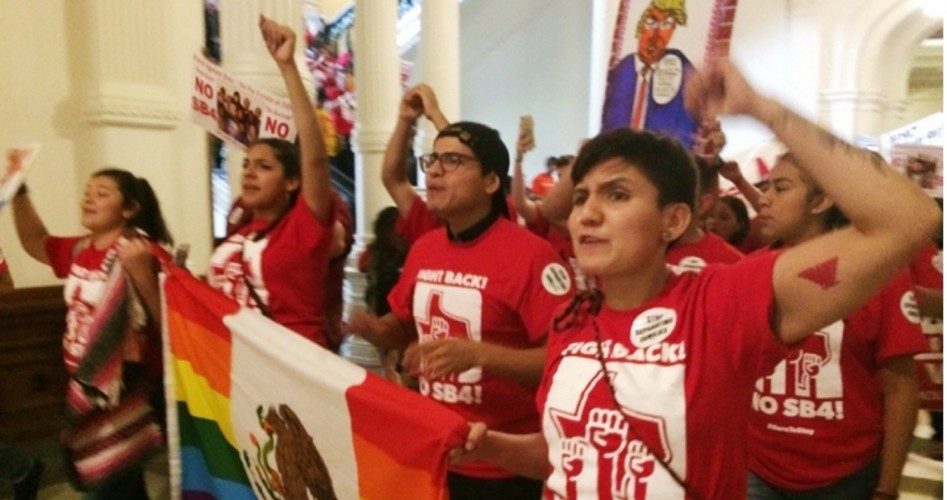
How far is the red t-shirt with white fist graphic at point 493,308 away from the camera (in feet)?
6.43

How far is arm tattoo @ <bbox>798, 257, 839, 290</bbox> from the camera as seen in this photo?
1215 mm

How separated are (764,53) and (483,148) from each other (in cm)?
881

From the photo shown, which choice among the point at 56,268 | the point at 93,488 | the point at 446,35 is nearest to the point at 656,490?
the point at 93,488

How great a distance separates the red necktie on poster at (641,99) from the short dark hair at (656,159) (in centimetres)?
146

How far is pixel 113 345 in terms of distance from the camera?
2.55 meters

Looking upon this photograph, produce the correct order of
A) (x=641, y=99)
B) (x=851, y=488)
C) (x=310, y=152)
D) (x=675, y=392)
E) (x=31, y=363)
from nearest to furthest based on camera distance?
(x=675, y=392)
(x=851, y=488)
(x=310, y=152)
(x=641, y=99)
(x=31, y=363)

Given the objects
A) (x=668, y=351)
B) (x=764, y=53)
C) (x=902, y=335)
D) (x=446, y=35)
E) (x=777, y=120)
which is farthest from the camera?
(x=764, y=53)

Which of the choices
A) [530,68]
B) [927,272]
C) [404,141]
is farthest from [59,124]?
[530,68]

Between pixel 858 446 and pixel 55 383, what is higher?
pixel 858 446

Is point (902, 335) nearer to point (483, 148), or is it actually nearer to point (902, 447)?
point (902, 447)

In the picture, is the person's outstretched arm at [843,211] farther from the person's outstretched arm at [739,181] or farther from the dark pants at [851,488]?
the person's outstretched arm at [739,181]

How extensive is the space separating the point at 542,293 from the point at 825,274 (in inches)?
32.0

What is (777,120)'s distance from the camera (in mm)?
1235

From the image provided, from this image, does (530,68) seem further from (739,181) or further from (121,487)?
(121,487)
